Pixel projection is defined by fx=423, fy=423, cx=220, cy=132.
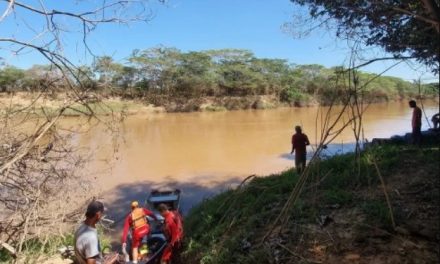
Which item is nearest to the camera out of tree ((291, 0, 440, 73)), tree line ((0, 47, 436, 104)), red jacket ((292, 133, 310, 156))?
tree ((291, 0, 440, 73))

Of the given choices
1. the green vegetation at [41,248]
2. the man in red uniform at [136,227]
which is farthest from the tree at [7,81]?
the man in red uniform at [136,227]

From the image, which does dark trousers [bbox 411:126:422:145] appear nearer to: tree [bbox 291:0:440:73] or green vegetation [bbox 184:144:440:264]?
green vegetation [bbox 184:144:440:264]

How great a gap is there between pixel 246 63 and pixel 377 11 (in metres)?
50.1

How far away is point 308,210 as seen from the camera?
4711mm

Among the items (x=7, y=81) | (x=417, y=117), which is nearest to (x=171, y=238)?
(x=7, y=81)

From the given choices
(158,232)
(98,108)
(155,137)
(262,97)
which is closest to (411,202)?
(98,108)

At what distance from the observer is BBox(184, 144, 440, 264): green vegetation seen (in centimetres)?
400

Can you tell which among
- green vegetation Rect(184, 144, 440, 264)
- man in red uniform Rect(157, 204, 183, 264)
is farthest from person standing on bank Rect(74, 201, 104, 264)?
man in red uniform Rect(157, 204, 183, 264)

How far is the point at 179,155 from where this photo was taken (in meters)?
20.3

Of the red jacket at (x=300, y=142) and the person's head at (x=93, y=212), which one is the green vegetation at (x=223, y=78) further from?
the person's head at (x=93, y=212)

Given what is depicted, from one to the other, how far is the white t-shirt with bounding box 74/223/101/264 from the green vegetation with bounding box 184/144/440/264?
1181mm

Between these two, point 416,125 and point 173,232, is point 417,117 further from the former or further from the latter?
point 173,232

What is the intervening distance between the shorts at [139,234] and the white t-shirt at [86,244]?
2.77m

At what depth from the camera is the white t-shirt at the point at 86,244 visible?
149 inches
